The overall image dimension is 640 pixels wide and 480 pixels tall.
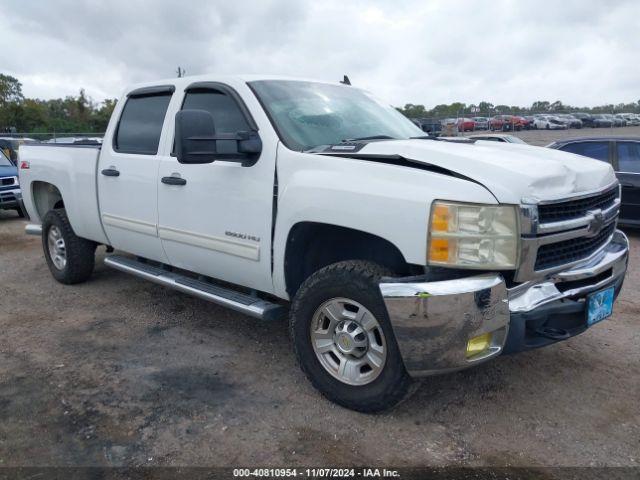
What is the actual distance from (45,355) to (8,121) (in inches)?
1848

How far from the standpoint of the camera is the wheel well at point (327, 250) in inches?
127

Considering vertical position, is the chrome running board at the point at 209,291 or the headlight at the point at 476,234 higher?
the headlight at the point at 476,234

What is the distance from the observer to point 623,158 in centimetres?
838

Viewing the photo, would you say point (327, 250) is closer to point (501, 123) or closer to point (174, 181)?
point (174, 181)

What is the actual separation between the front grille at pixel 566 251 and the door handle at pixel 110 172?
339 cm

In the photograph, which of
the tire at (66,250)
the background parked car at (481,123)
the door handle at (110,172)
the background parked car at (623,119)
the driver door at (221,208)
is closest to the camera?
the driver door at (221,208)

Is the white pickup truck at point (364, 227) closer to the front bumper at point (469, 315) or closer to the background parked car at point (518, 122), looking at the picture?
the front bumper at point (469, 315)

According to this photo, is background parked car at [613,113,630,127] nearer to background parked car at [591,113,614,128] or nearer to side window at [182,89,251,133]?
background parked car at [591,113,614,128]

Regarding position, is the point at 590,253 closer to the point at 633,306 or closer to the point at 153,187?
the point at 633,306

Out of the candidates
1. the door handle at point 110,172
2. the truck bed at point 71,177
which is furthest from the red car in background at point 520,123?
the door handle at point 110,172

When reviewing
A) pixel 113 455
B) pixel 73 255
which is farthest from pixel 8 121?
pixel 113 455

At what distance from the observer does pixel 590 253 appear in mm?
3230

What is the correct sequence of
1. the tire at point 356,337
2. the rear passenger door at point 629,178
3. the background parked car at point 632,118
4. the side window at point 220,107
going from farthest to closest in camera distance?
the background parked car at point 632,118 < the rear passenger door at point 629,178 < the side window at point 220,107 < the tire at point 356,337

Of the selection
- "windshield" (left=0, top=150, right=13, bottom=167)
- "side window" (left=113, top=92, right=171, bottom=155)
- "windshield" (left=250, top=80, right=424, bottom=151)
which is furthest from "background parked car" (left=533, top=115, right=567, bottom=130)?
"side window" (left=113, top=92, right=171, bottom=155)
